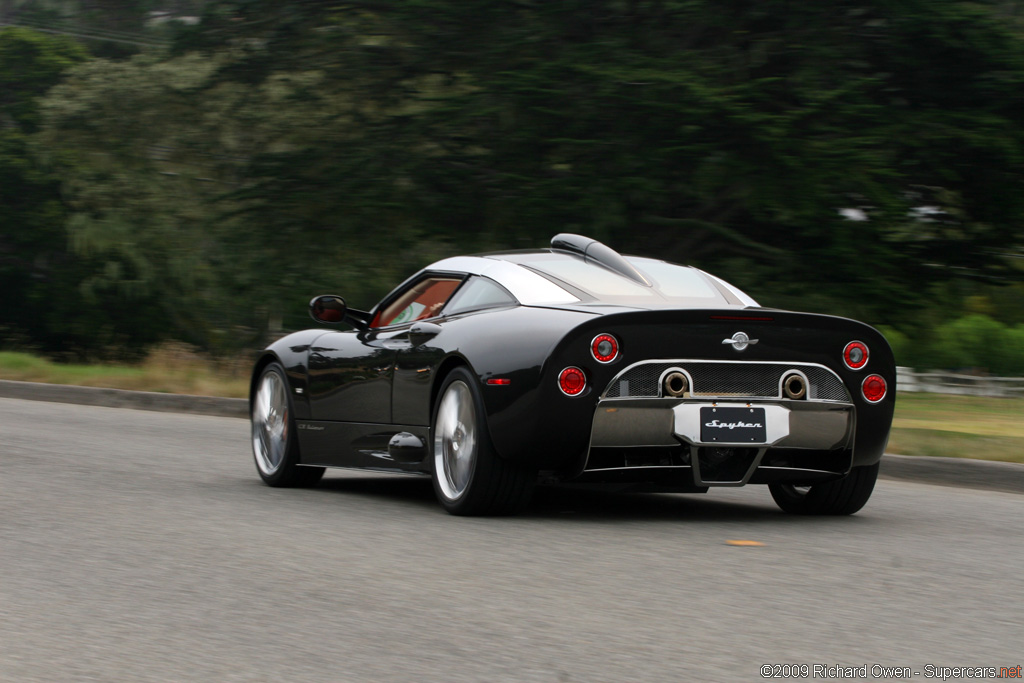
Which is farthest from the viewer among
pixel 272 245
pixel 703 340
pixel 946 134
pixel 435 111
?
pixel 272 245

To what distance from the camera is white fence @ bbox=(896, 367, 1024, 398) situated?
2791 cm

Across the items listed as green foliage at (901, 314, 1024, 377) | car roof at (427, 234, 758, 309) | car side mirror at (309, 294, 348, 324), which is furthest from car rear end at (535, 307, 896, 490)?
green foliage at (901, 314, 1024, 377)

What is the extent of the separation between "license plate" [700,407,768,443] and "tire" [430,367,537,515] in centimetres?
83

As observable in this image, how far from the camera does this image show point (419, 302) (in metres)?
7.61

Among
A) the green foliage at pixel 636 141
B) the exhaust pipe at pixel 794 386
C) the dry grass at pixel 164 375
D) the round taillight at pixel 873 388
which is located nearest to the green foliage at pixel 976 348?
the green foliage at pixel 636 141

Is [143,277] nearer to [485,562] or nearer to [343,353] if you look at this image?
[343,353]

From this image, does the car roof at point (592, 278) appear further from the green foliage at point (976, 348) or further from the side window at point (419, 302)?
the green foliage at point (976, 348)

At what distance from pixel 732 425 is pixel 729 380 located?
210 millimetres

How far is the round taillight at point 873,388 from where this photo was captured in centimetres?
650

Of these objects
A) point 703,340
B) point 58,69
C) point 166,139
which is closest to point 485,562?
point 703,340

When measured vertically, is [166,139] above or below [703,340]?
above

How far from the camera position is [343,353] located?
7766 millimetres

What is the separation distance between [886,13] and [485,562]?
15.2m

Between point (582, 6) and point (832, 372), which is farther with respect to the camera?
point (582, 6)
